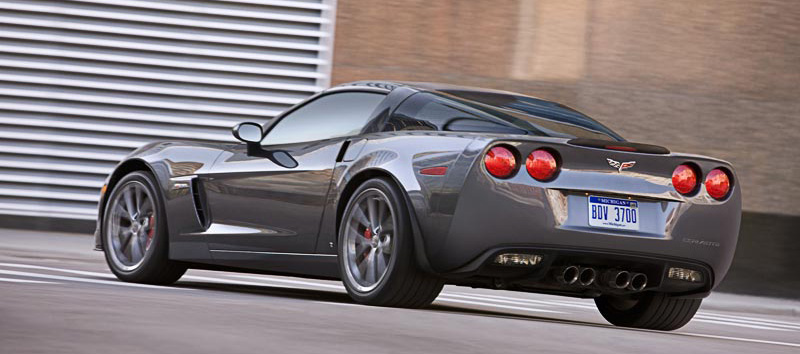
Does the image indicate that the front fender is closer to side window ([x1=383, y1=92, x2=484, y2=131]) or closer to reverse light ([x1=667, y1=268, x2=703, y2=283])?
side window ([x1=383, y1=92, x2=484, y2=131])

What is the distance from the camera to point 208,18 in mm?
15938

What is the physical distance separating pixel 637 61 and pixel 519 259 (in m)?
9.36

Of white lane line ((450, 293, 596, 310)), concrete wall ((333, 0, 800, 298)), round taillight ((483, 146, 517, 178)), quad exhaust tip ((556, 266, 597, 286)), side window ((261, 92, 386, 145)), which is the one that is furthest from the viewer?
concrete wall ((333, 0, 800, 298))

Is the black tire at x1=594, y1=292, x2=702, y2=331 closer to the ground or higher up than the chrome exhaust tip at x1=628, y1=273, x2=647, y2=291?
closer to the ground

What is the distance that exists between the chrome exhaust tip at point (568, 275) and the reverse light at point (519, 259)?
155mm

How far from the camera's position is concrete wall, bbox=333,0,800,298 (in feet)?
51.2

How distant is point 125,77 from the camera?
15820 mm

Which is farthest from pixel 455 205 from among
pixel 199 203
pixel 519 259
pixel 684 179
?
pixel 199 203

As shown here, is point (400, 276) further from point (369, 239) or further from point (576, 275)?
point (576, 275)

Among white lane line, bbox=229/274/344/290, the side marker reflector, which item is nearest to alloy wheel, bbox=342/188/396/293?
the side marker reflector

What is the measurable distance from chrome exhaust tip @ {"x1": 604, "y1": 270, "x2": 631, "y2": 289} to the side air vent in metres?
2.47

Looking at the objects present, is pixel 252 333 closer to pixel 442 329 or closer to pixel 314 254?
pixel 442 329

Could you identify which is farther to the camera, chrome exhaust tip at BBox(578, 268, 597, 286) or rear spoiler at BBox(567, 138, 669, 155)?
chrome exhaust tip at BBox(578, 268, 597, 286)

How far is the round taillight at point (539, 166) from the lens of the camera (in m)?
6.78
